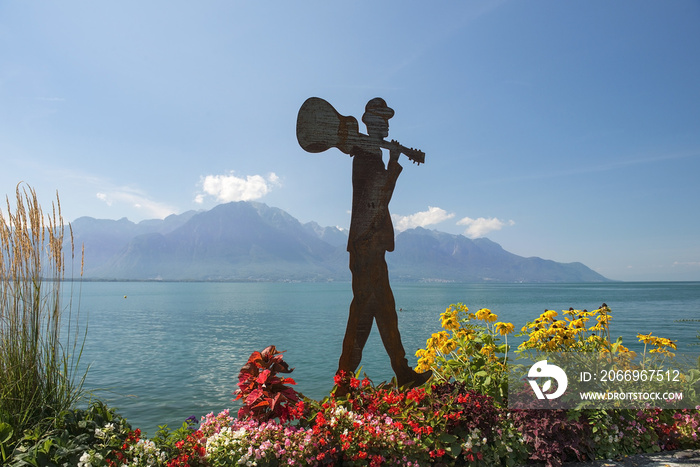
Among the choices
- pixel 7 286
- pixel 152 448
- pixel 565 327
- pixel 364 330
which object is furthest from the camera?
pixel 364 330

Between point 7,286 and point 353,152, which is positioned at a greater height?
point 353,152

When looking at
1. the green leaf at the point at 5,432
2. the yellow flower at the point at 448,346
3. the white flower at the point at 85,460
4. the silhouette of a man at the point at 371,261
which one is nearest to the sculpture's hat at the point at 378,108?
the silhouette of a man at the point at 371,261

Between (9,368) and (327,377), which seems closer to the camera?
(9,368)

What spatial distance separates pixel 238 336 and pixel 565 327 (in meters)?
28.1

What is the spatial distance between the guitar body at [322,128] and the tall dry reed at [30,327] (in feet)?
9.89

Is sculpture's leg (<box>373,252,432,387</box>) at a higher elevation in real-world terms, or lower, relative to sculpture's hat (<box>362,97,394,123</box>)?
lower

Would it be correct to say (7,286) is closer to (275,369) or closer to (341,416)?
(275,369)

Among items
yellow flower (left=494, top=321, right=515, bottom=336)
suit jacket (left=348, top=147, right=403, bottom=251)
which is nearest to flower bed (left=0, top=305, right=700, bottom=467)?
yellow flower (left=494, top=321, right=515, bottom=336)

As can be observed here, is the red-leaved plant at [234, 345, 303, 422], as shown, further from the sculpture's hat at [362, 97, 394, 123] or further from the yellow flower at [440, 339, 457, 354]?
the sculpture's hat at [362, 97, 394, 123]

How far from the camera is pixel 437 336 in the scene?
5.59 metres

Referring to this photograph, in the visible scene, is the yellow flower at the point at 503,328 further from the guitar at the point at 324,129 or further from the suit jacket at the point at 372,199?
the guitar at the point at 324,129

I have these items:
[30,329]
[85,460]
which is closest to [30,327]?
[30,329]

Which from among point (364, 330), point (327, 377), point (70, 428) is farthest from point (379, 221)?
point (327, 377)

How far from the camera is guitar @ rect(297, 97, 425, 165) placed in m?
5.43
